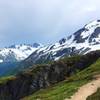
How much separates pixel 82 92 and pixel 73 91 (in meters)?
1.92

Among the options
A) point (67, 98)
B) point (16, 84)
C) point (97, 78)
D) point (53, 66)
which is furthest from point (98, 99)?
point (16, 84)

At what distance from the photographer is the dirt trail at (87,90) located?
65.7m

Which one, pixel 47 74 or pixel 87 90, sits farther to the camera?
pixel 47 74

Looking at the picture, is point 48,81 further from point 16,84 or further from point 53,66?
point 16,84

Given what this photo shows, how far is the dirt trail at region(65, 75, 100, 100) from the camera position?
215 feet

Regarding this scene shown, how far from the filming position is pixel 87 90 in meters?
70.5

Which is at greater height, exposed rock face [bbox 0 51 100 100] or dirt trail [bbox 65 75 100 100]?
exposed rock face [bbox 0 51 100 100]

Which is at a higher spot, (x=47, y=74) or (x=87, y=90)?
(x=47, y=74)

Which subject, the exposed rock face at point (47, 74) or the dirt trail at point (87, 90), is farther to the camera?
the exposed rock face at point (47, 74)

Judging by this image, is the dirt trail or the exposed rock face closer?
the dirt trail

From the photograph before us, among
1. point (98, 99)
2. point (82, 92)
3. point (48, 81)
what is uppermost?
point (48, 81)

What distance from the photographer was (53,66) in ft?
600

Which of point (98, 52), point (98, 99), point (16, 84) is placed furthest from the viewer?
point (16, 84)

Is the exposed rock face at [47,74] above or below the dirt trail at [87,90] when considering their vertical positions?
above
